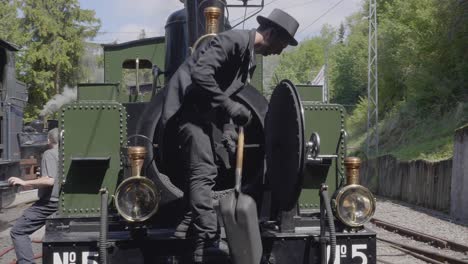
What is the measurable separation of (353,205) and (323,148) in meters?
0.73

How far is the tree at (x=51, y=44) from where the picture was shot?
106 ft

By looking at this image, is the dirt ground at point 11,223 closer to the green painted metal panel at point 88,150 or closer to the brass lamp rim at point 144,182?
the green painted metal panel at point 88,150

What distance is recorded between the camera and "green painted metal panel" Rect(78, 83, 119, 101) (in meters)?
6.95

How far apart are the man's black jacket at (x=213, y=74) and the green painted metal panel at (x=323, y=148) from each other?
834 mm

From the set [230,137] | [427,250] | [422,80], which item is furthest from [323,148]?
[422,80]

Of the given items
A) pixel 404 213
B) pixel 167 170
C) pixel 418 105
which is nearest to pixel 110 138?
pixel 167 170

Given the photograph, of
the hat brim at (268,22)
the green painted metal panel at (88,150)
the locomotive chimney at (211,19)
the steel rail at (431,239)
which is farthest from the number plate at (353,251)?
the steel rail at (431,239)

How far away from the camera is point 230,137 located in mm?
3793

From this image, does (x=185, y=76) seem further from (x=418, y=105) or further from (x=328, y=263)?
(x=418, y=105)

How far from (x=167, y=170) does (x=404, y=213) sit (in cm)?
1279

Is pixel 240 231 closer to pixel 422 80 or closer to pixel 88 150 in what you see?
pixel 88 150

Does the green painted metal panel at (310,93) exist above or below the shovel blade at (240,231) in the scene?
above

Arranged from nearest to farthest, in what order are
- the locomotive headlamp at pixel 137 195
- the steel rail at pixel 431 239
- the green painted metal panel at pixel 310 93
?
the locomotive headlamp at pixel 137 195, the green painted metal panel at pixel 310 93, the steel rail at pixel 431 239

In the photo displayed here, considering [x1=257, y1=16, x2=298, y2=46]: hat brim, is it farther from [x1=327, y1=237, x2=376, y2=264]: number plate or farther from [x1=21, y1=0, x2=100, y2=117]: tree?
[x1=21, y1=0, x2=100, y2=117]: tree
